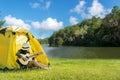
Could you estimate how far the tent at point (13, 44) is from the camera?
47.9ft

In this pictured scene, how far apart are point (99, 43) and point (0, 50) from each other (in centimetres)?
10103

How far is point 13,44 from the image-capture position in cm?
1507

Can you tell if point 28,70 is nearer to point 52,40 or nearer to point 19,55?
point 19,55

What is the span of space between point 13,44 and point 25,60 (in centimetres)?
113

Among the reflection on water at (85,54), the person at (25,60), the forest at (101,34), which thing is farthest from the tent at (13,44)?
the forest at (101,34)

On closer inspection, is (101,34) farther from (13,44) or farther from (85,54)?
(13,44)

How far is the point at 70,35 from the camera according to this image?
15850 cm

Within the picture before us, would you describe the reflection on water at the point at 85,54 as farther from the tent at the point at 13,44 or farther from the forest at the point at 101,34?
the forest at the point at 101,34

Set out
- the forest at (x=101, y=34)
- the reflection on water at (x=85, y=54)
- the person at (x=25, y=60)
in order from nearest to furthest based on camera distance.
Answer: the person at (x=25, y=60) → the reflection on water at (x=85, y=54) → the forest at (x=101, y=34)

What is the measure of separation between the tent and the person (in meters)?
0.21

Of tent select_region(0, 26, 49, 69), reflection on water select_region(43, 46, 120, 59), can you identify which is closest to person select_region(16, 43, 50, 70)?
tent select_region(0, 26, 49, 69)

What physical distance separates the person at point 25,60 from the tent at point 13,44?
0.69ft

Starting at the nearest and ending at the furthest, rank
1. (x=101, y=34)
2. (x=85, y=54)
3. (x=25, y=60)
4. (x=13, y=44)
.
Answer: (x=25, y=60), (x=13, y=44), (x=85, y=54), (x=101, y=34)

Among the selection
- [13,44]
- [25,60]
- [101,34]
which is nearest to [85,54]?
[13,44]
